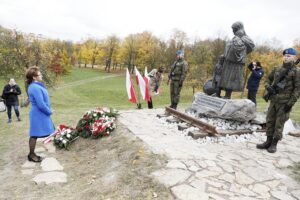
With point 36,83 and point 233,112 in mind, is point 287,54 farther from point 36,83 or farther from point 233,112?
point 36,83

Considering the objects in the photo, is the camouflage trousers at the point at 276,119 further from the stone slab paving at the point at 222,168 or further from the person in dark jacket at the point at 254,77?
the person in dark jacket at the point at 254,77

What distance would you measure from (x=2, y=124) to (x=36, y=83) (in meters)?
5.22

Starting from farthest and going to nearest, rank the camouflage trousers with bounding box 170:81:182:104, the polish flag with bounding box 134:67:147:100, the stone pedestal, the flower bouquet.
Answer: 1. the polish flag with bounding box 134:67:147:100
2. the camouflage trousers with bounding box 170:81:182:104
3. the stone pedestal
4. the flower bouquet

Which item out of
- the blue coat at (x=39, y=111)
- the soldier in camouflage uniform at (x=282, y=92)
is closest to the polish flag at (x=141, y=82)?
the blue coat at (x=39, y=111)

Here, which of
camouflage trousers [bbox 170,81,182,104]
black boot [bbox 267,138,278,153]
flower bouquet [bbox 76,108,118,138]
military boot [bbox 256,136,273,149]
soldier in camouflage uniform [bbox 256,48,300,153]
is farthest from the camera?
camouflage trousers [bbox 170,81,182,104]

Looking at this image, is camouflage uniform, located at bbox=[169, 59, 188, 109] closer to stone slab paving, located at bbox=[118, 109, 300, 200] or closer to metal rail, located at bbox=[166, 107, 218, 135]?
metal rail, located at bbox=[166, 107, 218, 135]

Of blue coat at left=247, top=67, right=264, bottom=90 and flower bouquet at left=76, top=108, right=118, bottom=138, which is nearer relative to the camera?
flower bouquet at left=76, top=108, right=118, bottom=138

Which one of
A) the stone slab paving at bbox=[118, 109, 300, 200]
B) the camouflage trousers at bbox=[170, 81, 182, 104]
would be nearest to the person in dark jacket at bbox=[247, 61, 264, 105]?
the camouflage trousers at bbox=[170, 81, 182, 104]

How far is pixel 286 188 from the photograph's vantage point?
4270mm

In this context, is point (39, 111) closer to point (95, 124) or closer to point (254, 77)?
point (95, 124)

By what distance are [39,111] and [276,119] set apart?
15.4ft

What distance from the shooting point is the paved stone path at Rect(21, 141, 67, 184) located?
502 centimetres

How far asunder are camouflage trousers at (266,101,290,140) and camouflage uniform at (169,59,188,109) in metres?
3.73

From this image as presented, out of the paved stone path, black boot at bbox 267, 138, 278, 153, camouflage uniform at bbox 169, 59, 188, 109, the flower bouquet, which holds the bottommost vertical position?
the paved stone path
